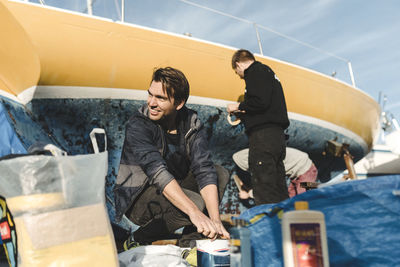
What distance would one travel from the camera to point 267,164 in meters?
1.78

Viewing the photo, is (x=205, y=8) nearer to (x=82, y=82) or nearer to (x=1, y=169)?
(x=82, y=82)

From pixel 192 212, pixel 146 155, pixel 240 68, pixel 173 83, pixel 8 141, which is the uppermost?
pixel 240 68

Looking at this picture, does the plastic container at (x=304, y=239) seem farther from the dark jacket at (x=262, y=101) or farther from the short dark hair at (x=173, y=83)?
the dark jacket at (x=262, y=101)

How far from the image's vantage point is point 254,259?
35.6 inches

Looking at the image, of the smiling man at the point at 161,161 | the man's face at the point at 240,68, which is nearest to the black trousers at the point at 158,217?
the smiling man at the point at 161,161

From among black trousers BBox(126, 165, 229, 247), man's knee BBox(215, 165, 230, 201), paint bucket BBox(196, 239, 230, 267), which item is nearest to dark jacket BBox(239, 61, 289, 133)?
man's knee BBox(215, 165, 230, 201)

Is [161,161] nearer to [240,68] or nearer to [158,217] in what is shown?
[158,217]

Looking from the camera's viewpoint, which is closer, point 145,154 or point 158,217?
point 145,154

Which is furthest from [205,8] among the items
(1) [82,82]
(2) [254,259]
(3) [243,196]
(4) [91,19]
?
(2) [254,259]

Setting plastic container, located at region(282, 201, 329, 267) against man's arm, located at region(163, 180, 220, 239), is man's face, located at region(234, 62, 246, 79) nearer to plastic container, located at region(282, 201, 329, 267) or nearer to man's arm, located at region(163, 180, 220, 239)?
man's arm, located at region(163, 180, 220, 239)

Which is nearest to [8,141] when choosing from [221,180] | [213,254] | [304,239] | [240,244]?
[221,180]

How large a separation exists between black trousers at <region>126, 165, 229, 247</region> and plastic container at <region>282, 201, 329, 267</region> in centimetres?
69

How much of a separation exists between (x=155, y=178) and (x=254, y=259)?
0.51 m

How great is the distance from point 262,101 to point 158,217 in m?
0.90
